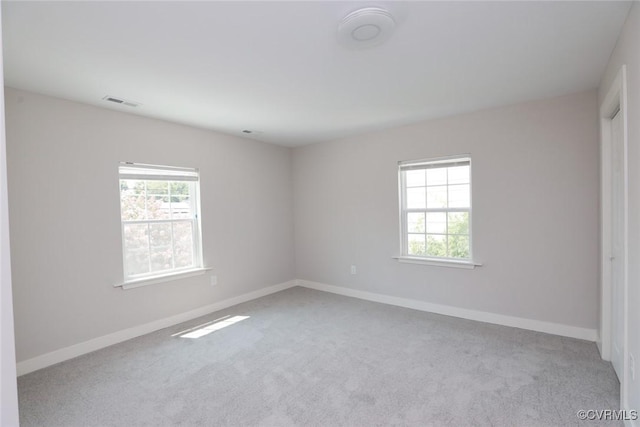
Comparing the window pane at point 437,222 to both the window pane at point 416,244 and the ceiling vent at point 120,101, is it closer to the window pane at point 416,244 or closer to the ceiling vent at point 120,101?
the window pane at point 416,244

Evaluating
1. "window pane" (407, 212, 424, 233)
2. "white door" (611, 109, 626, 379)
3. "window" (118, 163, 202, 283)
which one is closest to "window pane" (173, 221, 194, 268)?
"window" (118, 163, 202, 283)

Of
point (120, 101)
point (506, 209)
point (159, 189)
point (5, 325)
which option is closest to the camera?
point (5, 325)

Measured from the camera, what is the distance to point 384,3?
1.65m

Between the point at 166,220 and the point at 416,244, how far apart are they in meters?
3.17

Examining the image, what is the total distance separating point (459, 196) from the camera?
381 centimetres

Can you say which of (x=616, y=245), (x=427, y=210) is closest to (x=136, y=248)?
(x=427, y=210)

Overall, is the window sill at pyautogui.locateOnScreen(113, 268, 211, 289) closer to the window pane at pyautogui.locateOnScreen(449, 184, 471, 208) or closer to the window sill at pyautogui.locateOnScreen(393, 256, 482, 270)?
the window sill at pyautogui.locateOnScreen(393, 256, 482, 270)

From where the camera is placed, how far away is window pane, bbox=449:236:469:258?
3.77m

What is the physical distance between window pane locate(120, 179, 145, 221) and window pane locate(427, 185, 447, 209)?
11.3ft

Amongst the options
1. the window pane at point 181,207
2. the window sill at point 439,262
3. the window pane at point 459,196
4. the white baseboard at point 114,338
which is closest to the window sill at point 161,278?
the white baseboard at point 114,338

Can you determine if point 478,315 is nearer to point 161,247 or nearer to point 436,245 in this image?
point 436,245

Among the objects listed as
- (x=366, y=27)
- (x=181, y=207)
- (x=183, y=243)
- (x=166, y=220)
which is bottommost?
Answer: (x=183, y=243)

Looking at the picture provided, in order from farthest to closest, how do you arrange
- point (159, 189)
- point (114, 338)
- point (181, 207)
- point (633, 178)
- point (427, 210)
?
point (427, 210) → point (181, 207) → point (159, 189) → point (114, 338) → point (633, 178)

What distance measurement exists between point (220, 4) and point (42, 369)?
3.27 m
